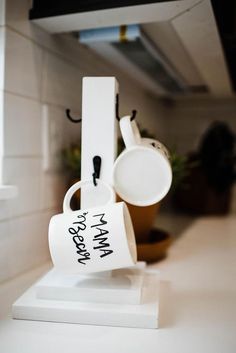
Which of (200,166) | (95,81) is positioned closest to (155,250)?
(95,81)

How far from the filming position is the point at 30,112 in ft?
2.41

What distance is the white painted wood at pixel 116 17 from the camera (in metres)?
0.64

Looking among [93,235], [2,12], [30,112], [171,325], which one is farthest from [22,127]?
[171,325]

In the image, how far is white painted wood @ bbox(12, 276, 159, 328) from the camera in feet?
1.69

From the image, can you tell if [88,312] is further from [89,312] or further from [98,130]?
[98,130]

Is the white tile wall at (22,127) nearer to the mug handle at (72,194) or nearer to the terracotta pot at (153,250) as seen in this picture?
the mug handle at (72,194)

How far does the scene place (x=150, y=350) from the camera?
→ 1.50 ft

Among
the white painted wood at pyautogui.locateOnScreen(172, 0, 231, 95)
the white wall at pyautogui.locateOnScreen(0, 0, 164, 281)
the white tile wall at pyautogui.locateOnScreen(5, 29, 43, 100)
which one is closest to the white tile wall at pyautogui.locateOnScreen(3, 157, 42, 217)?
the white wall at pyautogui.locateOnScreen(0, 0, 164, 281)

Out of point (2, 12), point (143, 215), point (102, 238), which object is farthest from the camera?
point (143, 215)

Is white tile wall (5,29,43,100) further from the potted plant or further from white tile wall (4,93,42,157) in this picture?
the potted plant

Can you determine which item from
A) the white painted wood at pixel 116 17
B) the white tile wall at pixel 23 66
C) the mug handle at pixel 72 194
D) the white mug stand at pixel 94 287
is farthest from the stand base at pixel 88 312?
the white painted wood at pixel 116 17

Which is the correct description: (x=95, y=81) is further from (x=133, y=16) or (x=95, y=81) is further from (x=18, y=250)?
(x=18, y=250)

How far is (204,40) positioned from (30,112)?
17.8 inches

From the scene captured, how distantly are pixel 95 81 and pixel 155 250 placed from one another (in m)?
0.45
